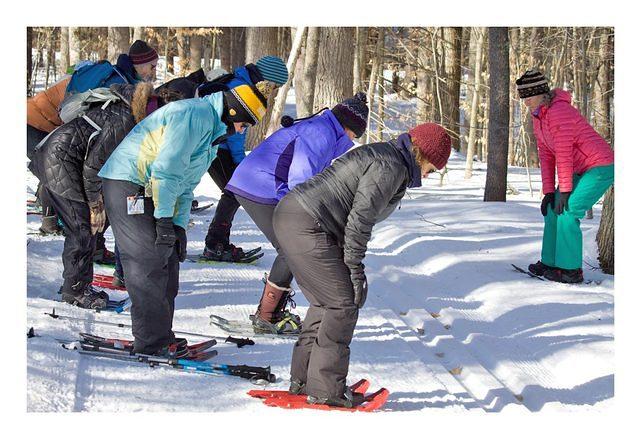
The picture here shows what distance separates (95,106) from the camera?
6617 mm

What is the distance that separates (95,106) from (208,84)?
3.69ft

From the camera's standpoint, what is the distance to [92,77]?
776 centimetres

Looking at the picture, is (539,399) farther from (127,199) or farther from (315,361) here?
(127,199)

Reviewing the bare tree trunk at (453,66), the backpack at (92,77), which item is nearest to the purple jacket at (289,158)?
the backpack at (92,77)

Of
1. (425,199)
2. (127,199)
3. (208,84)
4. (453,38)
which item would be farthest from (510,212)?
(453,38)

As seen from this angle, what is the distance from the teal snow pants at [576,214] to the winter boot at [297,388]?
4183mm

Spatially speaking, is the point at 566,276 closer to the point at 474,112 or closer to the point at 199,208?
the point at 199,208

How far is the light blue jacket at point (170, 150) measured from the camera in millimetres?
5223

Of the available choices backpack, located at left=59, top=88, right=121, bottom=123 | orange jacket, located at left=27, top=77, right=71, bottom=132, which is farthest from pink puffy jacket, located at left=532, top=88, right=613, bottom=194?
orange jacket, located at left=27, top=77, right=71, bottom=132

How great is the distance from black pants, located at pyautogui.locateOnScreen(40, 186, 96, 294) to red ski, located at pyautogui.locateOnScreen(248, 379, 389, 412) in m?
2.38

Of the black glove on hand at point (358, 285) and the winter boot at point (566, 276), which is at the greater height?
the black glove on hand at point (358, 285)

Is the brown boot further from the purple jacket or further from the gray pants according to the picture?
the gray pants

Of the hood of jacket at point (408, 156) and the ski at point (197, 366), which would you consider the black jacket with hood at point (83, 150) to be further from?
the hood of jacket at point (408, 156)

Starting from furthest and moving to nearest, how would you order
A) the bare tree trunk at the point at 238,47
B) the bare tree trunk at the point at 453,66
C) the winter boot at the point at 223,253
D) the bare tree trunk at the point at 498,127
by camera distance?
the bare tree trunk at the point at 238,47, the bare tree trunk at the point at 453,66, the bare tree trunk at the point at 498,127, the winter boot at the point at 223,253
